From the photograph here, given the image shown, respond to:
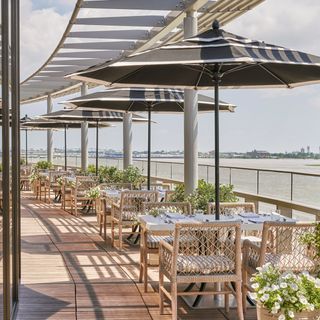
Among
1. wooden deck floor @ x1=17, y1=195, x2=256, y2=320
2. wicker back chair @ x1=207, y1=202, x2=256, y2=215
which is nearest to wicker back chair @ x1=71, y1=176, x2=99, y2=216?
wooden deck floor @ x1=17, y1=195, x2=256, y2=320

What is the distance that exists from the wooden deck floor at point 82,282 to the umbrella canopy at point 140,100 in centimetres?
226

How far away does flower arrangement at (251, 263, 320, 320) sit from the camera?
10.2 ft

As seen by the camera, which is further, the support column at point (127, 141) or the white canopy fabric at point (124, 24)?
the support column at point (127, 141)

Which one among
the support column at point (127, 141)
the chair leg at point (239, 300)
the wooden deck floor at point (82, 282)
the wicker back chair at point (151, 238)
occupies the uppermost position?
the support column at point (127, 141)

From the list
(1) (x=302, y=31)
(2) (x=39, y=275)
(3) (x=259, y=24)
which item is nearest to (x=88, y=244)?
(2) (x=39, y=275)

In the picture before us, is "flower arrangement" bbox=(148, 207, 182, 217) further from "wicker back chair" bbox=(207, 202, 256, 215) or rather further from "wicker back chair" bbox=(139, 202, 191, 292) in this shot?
"wicker back chair" bbox=(207, 202, 256, 215)

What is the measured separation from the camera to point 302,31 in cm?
1525

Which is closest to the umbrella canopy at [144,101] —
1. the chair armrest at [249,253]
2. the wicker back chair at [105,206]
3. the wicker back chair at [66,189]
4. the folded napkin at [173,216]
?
the wicker back chair at [105,206]

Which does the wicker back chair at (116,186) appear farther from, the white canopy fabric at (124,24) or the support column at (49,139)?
the support column at (49,139)

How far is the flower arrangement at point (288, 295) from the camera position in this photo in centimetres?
310

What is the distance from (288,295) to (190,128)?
5.93 meters

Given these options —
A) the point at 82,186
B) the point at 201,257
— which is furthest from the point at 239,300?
the point at 82,186

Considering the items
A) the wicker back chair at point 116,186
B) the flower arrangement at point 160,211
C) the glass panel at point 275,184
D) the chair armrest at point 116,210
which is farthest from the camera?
the wicker back chair at point 116,186

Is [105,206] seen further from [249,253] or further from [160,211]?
[249,253]
